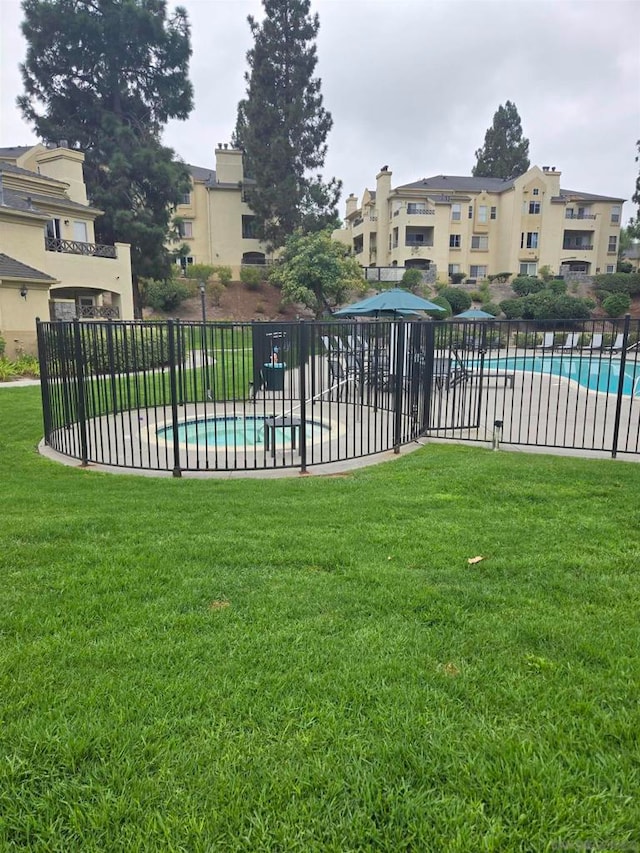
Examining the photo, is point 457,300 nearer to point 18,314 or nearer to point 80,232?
point 80,232

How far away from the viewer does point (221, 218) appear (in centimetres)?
4753

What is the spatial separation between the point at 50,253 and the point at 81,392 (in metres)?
20.2

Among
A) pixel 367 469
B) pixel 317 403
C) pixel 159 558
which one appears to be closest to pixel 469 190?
pixel 317 403

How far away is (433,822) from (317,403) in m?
11.0

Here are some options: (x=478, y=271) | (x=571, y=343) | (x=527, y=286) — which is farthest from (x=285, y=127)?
(x=571, y=343)

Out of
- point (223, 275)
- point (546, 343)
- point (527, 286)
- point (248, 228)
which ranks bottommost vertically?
point (546, 343)

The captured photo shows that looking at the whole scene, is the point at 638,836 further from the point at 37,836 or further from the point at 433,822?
the point at 37,836

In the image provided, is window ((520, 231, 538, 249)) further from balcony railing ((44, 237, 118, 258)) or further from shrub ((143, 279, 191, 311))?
balcony railing ((44, 237, 118, 258))

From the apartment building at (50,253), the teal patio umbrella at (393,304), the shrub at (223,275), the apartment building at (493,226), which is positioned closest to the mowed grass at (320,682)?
the teal patio umbrella at (393,304)

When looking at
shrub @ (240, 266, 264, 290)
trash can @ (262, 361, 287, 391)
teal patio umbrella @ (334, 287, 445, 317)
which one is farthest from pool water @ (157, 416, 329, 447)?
shrub @ (240, 266, 264, 290)

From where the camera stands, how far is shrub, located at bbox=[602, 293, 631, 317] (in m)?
38.6

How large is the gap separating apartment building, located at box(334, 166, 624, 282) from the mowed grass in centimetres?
4442

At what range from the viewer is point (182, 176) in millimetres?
35094

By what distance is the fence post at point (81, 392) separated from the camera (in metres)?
7.24
